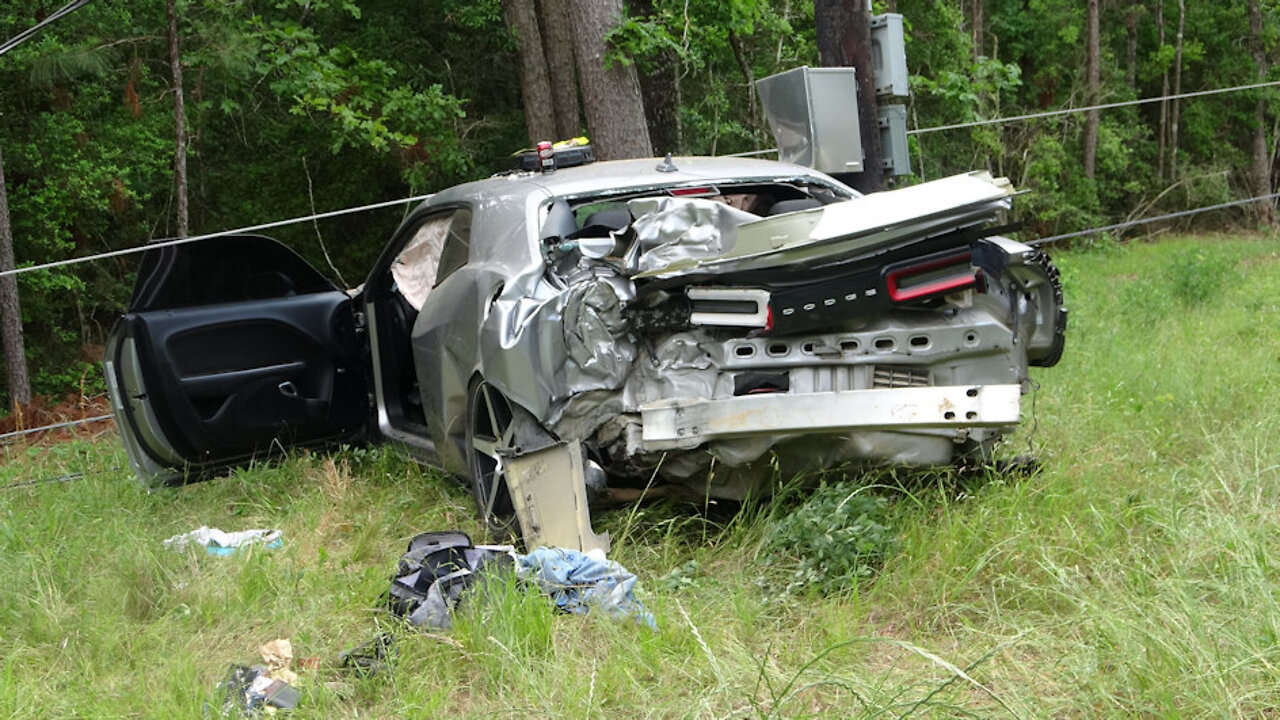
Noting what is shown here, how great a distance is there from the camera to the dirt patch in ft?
34.7

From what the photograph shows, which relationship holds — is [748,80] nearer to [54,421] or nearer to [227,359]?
[54,421]

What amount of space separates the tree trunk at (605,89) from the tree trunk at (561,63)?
3118 millimetres

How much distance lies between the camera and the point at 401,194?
19047 mm

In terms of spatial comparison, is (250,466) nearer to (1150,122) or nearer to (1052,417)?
(1052,417)

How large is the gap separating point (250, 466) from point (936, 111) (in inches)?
775

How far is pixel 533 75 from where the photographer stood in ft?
43.8

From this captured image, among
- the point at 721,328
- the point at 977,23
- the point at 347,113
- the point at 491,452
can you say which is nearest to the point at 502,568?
the point at 491,452

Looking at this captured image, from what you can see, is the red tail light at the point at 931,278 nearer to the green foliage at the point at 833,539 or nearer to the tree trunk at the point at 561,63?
the green foliage at the point at 833,539

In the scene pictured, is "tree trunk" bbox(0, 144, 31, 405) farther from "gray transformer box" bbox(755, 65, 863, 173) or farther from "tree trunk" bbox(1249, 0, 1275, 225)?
"tree trunk" bbox(1249, 0, 1275, 225)

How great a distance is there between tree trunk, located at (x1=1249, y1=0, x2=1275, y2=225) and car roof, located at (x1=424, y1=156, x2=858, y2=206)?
73.2ft

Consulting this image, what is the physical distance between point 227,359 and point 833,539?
131 inches

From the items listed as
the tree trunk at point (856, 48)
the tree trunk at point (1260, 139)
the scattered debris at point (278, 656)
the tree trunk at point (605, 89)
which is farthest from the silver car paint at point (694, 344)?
the tree trunk at point (1260, 139)

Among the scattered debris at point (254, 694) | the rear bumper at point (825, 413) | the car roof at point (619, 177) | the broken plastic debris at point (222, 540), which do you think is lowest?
the broken plastic debris at point (222, 540)

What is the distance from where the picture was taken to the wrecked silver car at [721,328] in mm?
4102
